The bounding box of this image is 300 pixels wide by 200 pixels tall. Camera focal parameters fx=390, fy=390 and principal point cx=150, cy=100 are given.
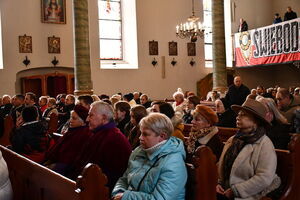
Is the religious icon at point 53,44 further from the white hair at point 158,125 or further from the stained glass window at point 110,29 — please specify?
the white hair at point 158,125

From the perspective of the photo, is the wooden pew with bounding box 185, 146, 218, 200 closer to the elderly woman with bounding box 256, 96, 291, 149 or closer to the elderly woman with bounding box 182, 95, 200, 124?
the elderly woman with bounding box 256, 96, 291, 149

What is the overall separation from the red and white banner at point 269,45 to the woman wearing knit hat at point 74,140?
1257 cm

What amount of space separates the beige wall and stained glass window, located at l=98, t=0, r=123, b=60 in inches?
26.0

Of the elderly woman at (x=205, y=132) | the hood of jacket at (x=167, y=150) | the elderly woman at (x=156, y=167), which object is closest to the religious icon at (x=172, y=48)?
the elderly woman at (x=205, y=132)

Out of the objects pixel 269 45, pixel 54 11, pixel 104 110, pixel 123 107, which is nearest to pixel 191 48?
pixel 269 45

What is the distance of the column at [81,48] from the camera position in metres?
10.8

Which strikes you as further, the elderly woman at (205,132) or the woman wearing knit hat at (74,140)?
the woman wearing knit hat at (74,140)

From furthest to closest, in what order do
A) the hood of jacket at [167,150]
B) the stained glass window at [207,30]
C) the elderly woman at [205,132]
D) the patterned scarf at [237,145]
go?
the stained glass window at [207,30] < the elderly woman at [205,132] < the patterned scarf at [237,145] < the hood of jacket at [167,150]

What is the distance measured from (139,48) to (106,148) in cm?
1365

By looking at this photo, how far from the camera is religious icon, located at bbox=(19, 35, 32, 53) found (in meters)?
14.2

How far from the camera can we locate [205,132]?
13.2ft

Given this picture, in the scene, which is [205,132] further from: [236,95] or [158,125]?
[236,95]

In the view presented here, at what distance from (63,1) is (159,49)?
15.6 ft

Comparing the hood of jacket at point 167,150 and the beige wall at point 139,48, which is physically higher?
the beige wall at point 139,48
